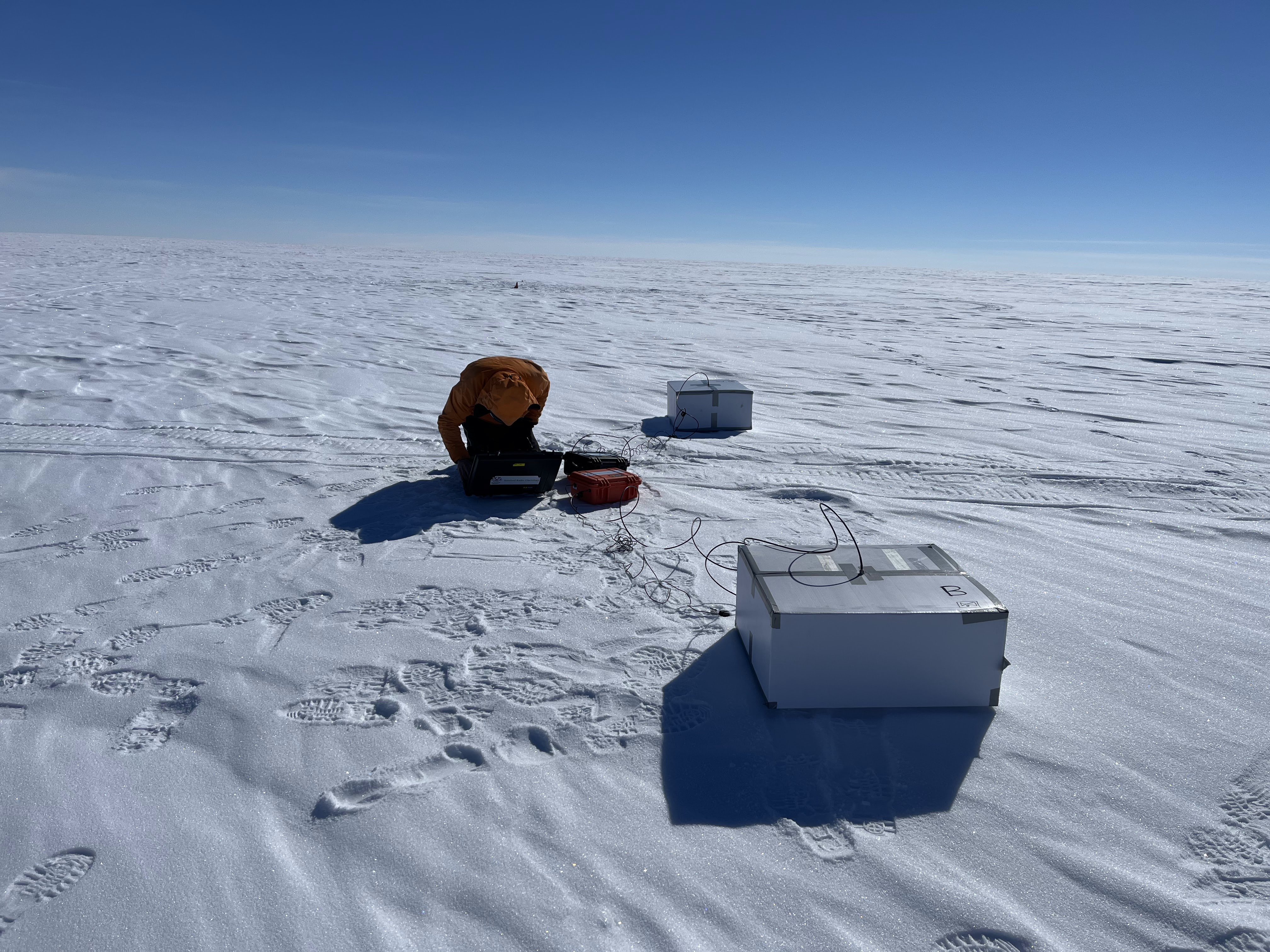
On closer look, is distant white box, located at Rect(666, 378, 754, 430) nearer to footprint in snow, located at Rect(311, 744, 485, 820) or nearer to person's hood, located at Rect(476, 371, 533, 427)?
person's hood, located at Rect(476, 371, 533, 427)

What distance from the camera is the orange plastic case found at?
14.5 ft

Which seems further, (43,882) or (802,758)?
(802,758)

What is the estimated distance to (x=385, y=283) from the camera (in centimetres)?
2212

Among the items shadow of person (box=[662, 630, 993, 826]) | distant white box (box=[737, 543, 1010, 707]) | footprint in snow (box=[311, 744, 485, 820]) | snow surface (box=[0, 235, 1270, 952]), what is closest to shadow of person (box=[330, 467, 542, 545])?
snow surface (box=[0, 235, 1270, 952])

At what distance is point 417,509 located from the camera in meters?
4.39

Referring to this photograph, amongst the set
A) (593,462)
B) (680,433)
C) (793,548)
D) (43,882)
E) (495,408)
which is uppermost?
(495,408)

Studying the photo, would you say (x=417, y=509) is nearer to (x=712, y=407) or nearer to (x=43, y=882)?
(x=43, y=882)

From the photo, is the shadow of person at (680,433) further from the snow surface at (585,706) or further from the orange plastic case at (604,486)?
the orange plastic case at (604,486)

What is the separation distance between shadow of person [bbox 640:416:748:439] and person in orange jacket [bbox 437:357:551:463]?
5.48 ft

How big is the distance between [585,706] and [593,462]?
2.38 m

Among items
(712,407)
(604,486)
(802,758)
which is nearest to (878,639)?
(802,758)

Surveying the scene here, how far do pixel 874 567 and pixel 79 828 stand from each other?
2.58m

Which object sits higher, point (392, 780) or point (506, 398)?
point (506, 398)

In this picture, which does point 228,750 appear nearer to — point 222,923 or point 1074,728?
point 222,923
